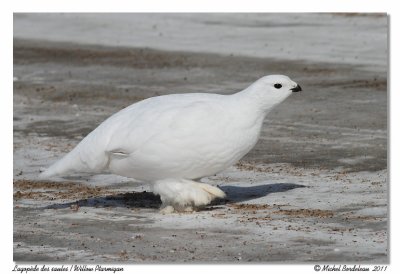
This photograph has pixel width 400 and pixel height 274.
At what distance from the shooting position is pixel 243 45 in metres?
19.6

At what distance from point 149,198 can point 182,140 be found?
4.35 feet

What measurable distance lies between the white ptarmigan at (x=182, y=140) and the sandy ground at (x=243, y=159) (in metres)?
0.28

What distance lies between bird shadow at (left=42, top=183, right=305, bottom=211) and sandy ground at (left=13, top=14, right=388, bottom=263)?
0.02 m

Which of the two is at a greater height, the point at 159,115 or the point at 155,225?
the point at 159,115

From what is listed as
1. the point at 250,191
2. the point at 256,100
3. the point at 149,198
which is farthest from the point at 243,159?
the point at 256,100

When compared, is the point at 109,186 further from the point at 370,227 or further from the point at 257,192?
the point at 370,227

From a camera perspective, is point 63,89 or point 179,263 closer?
point 179,263

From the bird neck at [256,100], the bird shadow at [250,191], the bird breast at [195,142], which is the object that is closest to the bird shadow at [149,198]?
the bird shadow at [250,191]

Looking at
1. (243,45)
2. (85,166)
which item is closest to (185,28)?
(243,45)

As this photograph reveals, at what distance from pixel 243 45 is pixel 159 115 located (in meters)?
10.3

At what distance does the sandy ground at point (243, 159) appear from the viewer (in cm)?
872

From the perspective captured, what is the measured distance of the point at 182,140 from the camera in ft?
30.3

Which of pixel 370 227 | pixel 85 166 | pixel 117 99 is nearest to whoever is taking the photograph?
pixel 370 227

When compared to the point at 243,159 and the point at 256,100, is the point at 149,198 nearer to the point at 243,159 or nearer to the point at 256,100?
the point at 256,100
